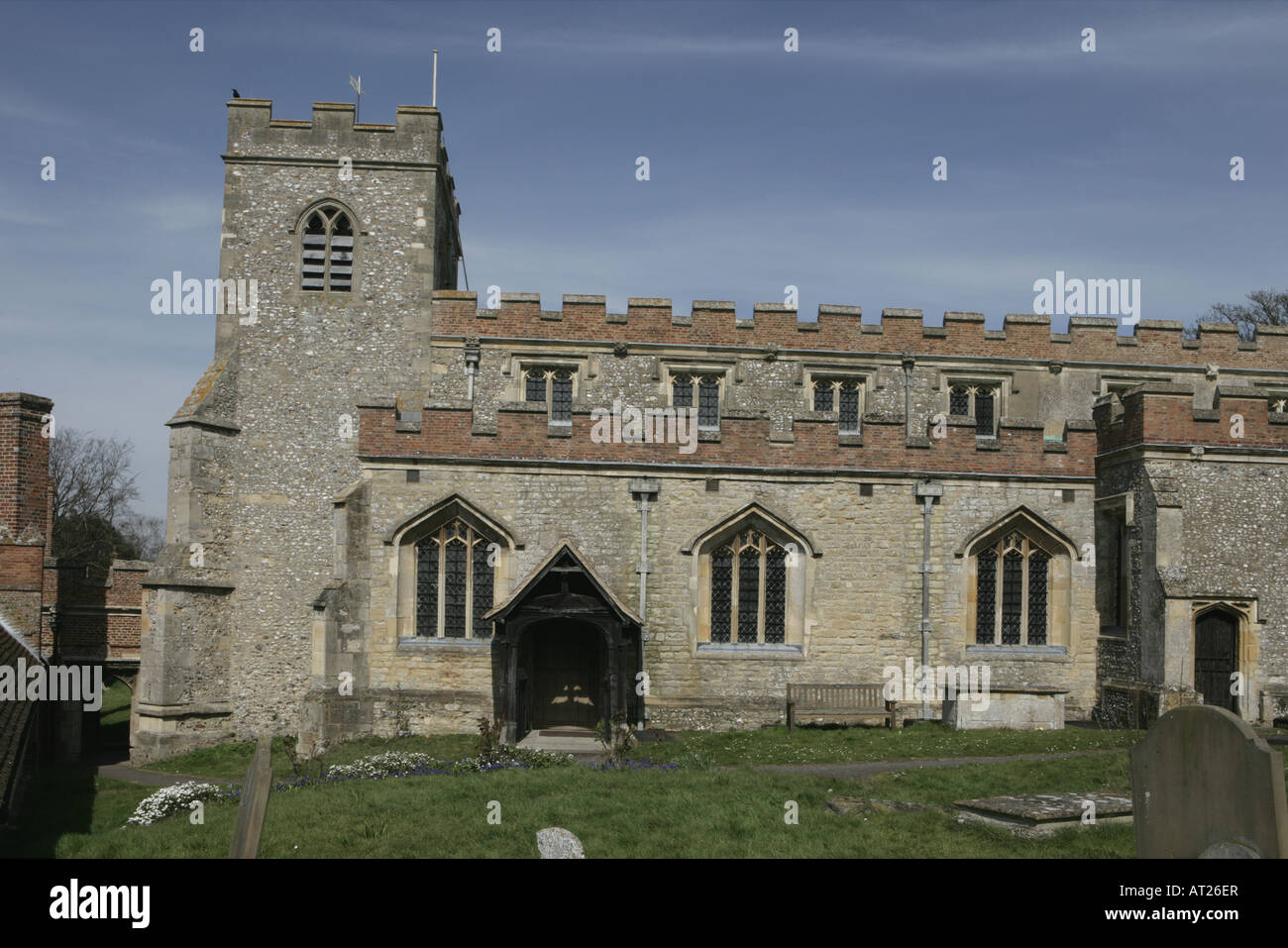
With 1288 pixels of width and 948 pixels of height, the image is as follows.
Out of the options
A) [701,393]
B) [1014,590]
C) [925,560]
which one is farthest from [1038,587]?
[701,393]

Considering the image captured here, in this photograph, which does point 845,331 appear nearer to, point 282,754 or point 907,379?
point 907,379

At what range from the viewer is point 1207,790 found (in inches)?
257

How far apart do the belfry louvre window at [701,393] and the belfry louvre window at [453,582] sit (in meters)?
6.43

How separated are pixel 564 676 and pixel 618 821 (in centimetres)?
860

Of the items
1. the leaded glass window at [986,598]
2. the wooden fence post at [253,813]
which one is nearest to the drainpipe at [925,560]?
the leaded glass window at [986,598]

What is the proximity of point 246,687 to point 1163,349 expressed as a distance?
21.6m

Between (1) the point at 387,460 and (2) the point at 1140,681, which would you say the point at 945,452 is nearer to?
(2) the point at 1140,681

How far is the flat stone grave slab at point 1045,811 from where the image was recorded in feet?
31.4

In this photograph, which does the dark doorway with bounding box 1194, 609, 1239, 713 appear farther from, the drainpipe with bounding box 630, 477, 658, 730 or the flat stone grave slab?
the drainpipe with bounding box 630, 477, 658, 730

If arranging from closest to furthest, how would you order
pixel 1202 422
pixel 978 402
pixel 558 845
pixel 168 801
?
pixel 558 845
pixel 168 801
pixel 1202 422
pixel 978 402

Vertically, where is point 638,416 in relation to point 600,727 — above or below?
above

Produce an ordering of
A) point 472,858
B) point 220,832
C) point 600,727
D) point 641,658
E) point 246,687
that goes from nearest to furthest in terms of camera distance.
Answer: point 472,858 → point 220,832 → point 600,727 → point 641,658 → point 246,687
